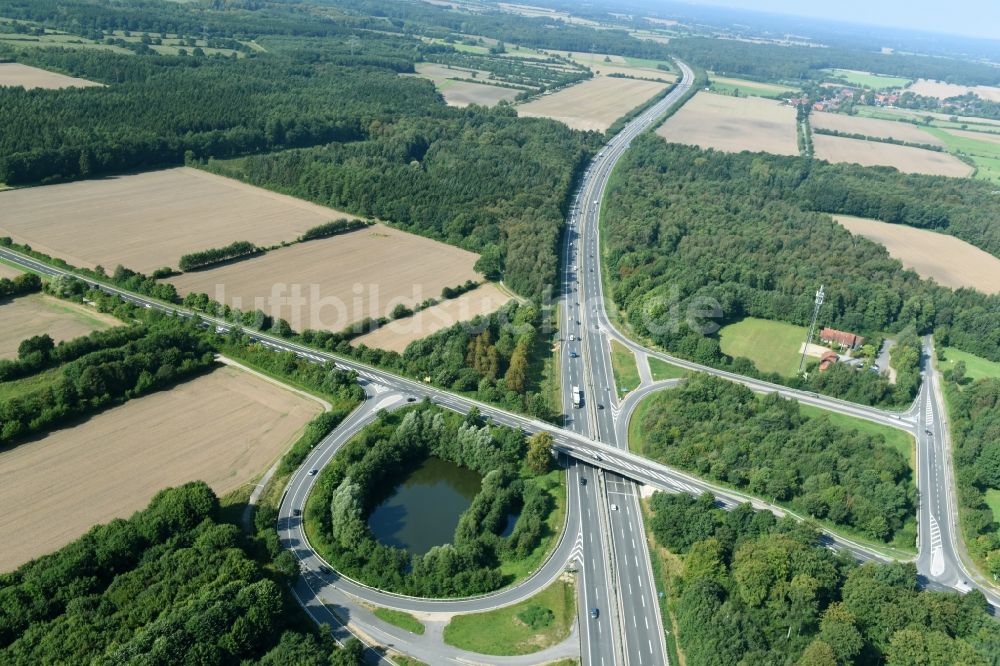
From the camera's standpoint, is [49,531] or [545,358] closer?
[49,531]

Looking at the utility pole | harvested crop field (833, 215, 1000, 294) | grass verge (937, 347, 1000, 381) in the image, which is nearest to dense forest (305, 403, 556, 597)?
the utility pole

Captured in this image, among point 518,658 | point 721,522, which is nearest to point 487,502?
point 518,658

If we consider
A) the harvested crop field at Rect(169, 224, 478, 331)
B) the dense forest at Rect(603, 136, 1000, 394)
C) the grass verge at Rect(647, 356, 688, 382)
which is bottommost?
the grass verge at Rect(647, 356, 688, 382)

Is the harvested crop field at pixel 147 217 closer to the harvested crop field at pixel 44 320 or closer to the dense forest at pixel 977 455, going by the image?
the harvested crop field at pixel 44 320

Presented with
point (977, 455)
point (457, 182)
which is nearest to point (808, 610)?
point (977, 455)

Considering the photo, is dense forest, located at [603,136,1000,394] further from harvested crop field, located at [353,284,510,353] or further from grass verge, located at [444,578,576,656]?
grass verge, located at [444,578,576,656]

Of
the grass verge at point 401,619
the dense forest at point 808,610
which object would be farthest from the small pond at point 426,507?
the dense forest at point 808,610

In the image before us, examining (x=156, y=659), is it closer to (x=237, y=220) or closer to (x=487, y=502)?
(x=487, y=502)
